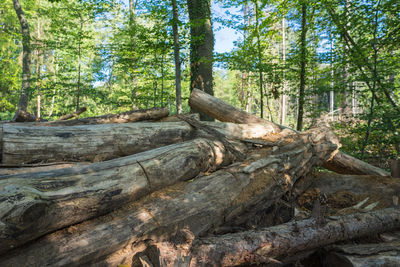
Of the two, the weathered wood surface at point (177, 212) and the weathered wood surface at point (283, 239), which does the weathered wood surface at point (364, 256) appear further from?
the weathered wood surface at point (177, 212)

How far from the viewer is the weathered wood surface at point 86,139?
2.70m

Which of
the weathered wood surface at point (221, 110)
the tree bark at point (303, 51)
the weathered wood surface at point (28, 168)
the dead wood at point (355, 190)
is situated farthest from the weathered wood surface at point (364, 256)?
the tree bark at point (303, 51)

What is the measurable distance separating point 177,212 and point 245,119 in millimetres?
3178

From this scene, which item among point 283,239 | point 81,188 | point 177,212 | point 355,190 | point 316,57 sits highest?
point 316,57

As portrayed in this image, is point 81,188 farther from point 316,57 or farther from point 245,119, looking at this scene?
point 316,57

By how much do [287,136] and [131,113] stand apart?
10.0 ft

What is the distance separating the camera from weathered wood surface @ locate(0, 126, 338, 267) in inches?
66.2

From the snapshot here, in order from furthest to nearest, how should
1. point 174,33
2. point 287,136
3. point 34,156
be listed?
point 174,33, point 287,136, point 34,156

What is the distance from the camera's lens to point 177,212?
228 cm

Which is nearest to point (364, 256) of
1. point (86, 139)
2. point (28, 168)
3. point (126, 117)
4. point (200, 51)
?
point (86, 139)

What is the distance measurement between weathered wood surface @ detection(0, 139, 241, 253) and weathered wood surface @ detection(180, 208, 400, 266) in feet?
2.87

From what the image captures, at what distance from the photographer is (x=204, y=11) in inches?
301

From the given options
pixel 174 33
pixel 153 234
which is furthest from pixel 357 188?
pixel 174 33

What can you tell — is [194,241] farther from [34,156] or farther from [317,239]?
[34,156]
